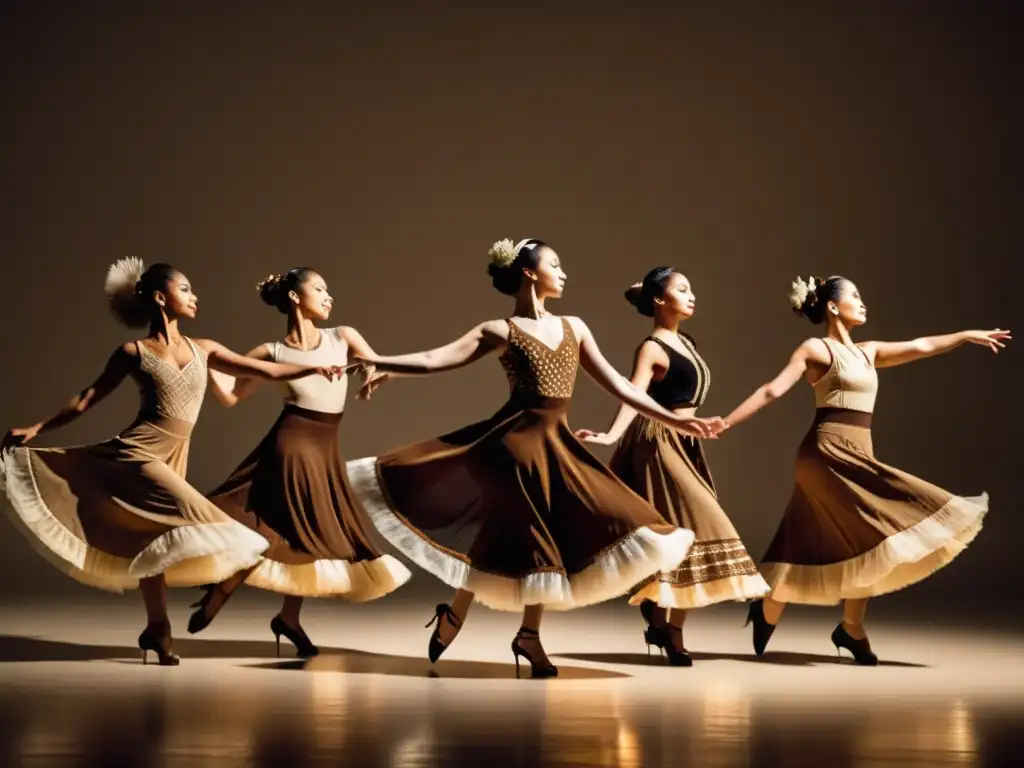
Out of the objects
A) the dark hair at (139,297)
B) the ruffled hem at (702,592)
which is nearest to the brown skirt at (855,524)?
the ruffled hem at (702,592)

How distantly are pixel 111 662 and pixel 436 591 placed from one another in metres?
3.01

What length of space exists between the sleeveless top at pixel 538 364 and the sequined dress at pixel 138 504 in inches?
40.5

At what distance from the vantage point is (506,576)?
5.45 meters

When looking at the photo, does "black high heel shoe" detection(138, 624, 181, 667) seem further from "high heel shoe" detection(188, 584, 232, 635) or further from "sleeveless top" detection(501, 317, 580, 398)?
"sleeveless top" detection(501, 317, 580, 398)

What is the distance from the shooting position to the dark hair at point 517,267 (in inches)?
225

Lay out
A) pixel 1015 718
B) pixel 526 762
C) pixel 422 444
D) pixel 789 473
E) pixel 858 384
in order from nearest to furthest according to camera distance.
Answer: pixel 526 762 → pixel 1015 718 → pixel 422 444 → pixel 858 384 → pixel 789 473

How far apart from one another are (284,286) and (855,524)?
227 cm

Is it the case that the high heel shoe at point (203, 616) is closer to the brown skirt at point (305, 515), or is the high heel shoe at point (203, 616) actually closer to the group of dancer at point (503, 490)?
the group of dancer at point (503, 490)

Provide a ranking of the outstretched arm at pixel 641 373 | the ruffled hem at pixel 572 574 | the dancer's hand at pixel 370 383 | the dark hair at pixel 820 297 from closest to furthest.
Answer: the ruffled hem at pixel 572 574 → the dancer's hand at pixel 370 383 → the outstretched arm at pixel 641 373 → the dark hair at pixel 820 297

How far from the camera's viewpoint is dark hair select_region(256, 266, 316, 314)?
6266 millimetres

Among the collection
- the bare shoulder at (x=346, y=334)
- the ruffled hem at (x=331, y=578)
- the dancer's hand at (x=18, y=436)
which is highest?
the bare shoulder at (x=346, y=334)

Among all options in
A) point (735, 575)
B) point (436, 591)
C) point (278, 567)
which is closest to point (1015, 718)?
point (735, 575)

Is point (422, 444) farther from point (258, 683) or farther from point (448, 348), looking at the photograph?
point (258, 683)

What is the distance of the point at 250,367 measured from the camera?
5.91 m
